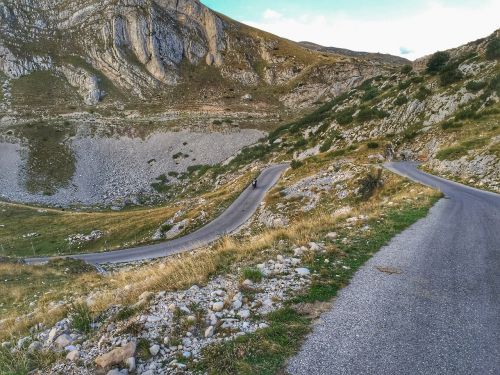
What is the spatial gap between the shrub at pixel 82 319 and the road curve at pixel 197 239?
2179 centimetres

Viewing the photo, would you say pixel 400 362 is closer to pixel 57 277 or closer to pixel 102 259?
Answer: pixel 57 277

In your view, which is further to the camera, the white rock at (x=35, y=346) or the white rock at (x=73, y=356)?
the white rock at (x=35, y=346)

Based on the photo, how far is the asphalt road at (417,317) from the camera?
5.15 m

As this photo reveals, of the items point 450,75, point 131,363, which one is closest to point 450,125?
point 450,75

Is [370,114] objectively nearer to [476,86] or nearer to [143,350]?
[476,86]

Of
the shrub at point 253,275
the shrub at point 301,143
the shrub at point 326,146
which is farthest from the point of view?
the shrub at point 301,143

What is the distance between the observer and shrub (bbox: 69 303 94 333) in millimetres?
7355

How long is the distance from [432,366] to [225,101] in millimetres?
117584

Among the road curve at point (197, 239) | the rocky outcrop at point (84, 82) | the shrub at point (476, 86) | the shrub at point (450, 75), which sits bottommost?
the road curve at point (197, 239)

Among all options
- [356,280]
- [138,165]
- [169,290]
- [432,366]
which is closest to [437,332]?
[432,366]

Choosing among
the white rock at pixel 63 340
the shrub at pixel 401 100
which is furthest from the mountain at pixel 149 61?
the white rock at pixel 63 340

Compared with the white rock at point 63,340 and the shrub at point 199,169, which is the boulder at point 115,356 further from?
the shrub at point 199,169

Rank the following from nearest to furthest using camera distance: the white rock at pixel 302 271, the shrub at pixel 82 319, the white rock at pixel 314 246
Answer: the shrub at pixel 82 319 → the white rock at pixel 302 271 → the white rock at pixel 314 246

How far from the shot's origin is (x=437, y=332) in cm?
595
